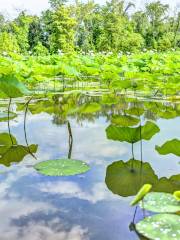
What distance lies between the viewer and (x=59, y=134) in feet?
6.65

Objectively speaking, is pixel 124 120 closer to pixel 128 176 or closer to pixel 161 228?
pixel 128 176

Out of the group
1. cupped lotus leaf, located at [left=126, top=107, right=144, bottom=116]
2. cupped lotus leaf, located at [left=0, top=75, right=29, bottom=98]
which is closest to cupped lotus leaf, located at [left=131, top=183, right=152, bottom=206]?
cupped lotus leaf, located at [left=0, top=75, right=29, bottom=98]

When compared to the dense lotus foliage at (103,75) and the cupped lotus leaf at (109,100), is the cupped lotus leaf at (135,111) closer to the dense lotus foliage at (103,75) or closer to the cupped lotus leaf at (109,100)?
the dense lotus foliage at (103,75)

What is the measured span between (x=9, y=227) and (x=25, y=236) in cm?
6

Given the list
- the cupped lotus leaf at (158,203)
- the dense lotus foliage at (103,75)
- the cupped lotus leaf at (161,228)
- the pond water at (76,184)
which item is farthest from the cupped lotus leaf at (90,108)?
the cupped lotus leaf at (161,228)

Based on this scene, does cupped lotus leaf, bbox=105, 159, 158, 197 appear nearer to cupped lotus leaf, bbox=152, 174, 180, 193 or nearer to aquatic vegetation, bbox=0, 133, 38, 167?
cupped lotus leaf, bbox=152, 174, 180, 193

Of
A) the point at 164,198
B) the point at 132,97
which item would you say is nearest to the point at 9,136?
the point at 164,198

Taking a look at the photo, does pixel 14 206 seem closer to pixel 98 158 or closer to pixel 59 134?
pixel 98 158

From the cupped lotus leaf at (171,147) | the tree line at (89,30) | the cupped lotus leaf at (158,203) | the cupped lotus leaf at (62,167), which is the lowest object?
the cupped lotus leaf at (62,167)

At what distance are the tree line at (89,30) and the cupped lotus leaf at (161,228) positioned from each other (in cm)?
1056

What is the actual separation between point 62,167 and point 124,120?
3.33 ft

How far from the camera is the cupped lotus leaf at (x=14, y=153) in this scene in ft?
5.16

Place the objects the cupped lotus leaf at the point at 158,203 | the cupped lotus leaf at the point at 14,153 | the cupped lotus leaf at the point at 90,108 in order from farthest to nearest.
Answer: the cupped lotus leaf at the point at 90,108 < the cupped lotus leaf at the point at 14,153 < the cupped lotus leaf at the point at 158,203

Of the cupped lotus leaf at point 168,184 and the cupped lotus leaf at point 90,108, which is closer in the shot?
the cupped lotus leaf at point 168,184
